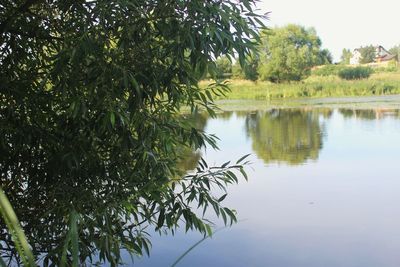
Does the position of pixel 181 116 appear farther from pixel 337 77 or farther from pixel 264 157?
pixel 337 77

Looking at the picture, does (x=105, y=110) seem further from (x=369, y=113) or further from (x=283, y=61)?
(x=283, y=61)

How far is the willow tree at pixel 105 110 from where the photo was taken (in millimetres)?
2082

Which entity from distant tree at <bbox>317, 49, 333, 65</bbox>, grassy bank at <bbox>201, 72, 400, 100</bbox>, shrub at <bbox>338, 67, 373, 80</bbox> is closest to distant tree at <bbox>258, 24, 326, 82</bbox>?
shrub at <bbox>338, 67, 373, 80</bbox>

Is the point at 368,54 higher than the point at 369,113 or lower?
higher

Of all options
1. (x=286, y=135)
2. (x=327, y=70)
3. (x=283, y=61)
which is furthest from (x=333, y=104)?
(x=327, y=70)

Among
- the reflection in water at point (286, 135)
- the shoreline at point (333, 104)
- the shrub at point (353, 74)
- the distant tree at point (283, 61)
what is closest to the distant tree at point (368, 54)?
the distant tree at point (283, 61)

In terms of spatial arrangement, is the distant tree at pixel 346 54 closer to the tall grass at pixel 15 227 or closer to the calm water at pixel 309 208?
the calm water at pixel 309 208

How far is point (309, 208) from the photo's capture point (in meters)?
5.80

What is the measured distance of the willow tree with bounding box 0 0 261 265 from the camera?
2.08 meters

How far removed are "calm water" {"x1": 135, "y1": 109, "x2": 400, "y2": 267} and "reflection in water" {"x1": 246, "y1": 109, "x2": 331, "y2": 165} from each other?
35 millimetres

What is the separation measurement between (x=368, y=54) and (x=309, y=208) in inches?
2455

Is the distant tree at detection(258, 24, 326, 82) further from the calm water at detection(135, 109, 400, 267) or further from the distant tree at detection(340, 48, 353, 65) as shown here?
the distant tree at detection(340, 48, 353, 65)

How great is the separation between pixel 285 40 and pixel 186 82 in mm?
38627

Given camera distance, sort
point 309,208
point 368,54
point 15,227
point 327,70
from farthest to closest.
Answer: point 368,54 → point 327,70 → point 309,208 → point 15,227
